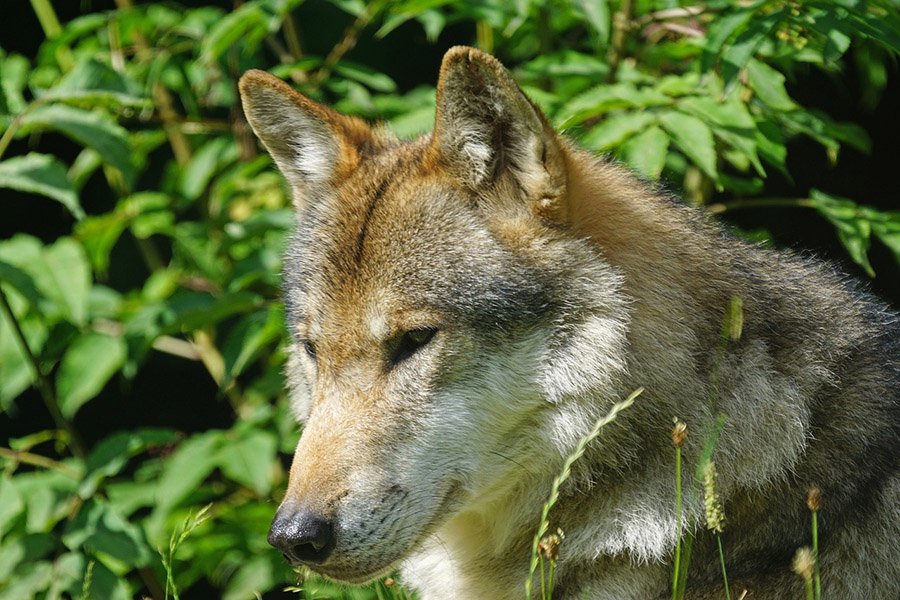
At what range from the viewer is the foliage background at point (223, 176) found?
12.0 ft

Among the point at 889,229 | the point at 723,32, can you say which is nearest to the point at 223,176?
the point at 723,32

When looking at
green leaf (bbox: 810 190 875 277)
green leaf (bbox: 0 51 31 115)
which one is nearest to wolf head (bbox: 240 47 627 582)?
green leaf (bbox: 810 190 875 277)

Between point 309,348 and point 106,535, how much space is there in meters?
1.03

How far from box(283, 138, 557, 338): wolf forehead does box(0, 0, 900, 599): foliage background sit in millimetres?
602

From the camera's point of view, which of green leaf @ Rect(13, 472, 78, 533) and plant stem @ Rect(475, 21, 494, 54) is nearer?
green leaf @ Rect(13, 472, 78, 533)

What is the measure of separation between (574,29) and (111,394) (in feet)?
13.0

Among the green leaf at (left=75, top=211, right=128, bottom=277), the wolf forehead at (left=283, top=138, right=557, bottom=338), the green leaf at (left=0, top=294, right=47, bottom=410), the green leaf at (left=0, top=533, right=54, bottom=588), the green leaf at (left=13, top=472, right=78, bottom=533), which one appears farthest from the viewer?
the green leaf at (left=75, top=211, right=128, bottom=277)

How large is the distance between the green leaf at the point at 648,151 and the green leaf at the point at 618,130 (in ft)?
0.10

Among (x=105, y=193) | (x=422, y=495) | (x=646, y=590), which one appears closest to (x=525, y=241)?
(x=422, y=495)

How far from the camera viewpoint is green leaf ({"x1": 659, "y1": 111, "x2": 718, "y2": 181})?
3522 mm

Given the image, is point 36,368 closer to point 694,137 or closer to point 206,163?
point 206,163

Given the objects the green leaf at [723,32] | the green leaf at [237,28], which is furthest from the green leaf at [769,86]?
the green leaf at [237,28]

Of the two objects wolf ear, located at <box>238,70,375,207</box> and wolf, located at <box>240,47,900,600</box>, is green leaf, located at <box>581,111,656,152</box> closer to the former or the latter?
wolf, located at <box>240,47,900,600</box>

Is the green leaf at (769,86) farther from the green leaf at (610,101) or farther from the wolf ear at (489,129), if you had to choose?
the wolf ear at (489,129)
